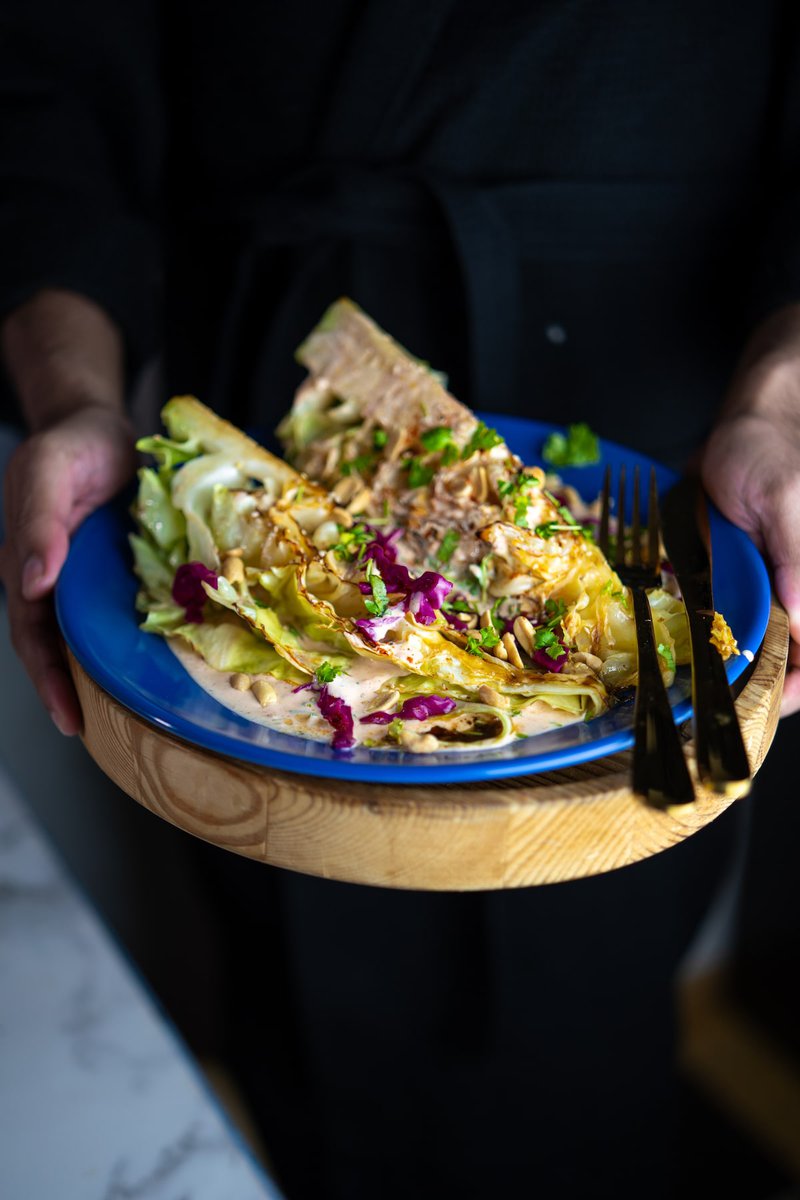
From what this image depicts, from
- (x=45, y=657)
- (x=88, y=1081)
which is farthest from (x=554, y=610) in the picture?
(x=88, y=1081)

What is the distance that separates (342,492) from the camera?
154cm

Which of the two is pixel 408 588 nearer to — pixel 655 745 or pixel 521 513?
pixel 521 513

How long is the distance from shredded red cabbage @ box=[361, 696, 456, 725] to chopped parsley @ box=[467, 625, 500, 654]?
0.11 m

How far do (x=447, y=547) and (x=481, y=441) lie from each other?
176 mm

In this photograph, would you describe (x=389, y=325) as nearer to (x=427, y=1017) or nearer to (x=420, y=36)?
(x=420, y=36)

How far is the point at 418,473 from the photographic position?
151 cm

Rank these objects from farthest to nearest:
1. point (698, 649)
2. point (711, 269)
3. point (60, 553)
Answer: point (711, 269)
point (60, 553)
point (698, 649)

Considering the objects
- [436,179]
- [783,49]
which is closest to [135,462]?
[436,179]

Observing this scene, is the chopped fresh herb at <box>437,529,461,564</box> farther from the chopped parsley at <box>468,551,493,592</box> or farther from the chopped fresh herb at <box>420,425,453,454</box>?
the chopped fresh herb at <box>420,425,453,454</box>

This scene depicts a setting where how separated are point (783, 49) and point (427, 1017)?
196 cm

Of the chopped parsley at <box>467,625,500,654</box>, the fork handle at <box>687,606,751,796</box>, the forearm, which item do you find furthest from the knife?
the forearm

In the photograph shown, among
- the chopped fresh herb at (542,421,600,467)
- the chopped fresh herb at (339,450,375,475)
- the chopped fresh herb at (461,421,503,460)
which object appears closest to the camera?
the chopped fresh herb at (461,421,503,460)

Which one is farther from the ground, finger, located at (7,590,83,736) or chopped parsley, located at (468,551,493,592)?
chopped parsley, located at (468,551,493,592)

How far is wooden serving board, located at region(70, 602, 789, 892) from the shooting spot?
100 centimetres
